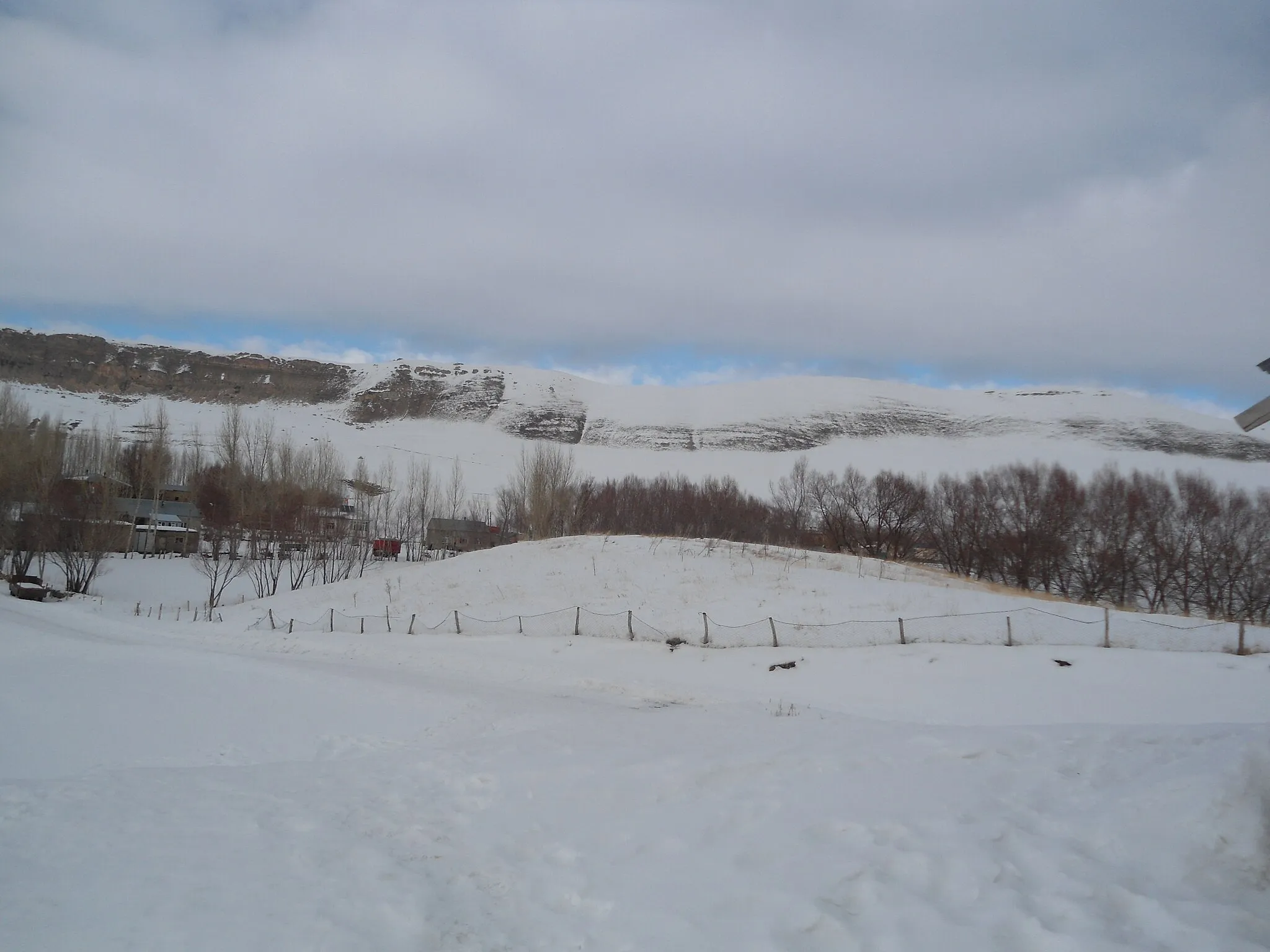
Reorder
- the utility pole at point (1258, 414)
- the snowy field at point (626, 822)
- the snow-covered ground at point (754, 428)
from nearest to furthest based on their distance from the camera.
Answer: the snowy field at point (626, 822), the utility pole at point (1258, 414), the snow-covered ground at point (754, 428)

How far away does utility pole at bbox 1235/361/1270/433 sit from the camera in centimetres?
558

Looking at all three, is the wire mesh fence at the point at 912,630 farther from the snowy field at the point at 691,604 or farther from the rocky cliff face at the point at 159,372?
the rocky cliff face at the point at 159,372

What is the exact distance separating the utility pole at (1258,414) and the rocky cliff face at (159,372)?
176 meters

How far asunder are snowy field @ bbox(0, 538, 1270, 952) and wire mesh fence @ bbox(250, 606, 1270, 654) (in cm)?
372

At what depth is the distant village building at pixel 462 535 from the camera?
6900 cm

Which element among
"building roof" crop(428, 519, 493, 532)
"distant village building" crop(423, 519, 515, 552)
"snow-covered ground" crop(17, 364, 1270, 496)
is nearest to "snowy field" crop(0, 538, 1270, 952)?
"distant village building" crop(423, 519, 515, 552)

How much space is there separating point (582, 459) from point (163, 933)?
375ft

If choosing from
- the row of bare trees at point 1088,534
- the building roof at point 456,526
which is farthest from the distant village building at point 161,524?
the row of bare trees at point 1088,534

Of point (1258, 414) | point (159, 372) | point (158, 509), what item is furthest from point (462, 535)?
point (159, 372)

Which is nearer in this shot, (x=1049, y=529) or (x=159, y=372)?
(x=1049, y=529)

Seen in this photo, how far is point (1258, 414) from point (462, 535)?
68.6m

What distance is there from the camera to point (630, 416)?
15612cm

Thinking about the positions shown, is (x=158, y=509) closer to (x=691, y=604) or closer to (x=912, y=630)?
(x=691, y=604)

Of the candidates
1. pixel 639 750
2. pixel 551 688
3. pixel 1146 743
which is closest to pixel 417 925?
pixel 639 750
